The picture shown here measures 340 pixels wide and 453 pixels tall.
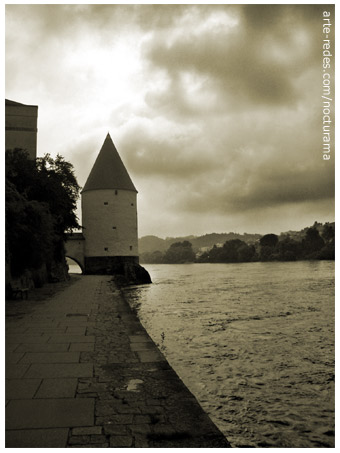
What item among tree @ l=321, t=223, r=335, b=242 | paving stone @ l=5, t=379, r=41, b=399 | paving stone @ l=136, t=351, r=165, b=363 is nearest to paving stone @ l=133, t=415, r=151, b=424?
paving stone @ l=5, t=379, r=41, b=399

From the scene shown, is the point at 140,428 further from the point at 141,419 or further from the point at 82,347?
the point at 82,347

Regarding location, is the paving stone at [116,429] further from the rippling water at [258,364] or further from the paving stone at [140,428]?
the rippling water at [258,364]

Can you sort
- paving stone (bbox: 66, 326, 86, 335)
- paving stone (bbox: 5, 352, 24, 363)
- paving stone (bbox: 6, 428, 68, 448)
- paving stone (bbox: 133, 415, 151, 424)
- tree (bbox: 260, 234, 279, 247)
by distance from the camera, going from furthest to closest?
tree (bbox: 260, 234, 279, 247) → paving stone (bbox: 66, 326, 86, 335) → paving stone (bbox: 5, 352, 24, 363) → paving stone (bbox: 133, 415, 151, 424) → paving stone (bbox: 6, 428, 68, 448)

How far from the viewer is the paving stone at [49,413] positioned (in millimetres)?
3320

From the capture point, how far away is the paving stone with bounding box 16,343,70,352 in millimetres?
5930

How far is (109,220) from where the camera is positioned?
35844 mm

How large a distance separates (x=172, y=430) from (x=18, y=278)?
1245 cm

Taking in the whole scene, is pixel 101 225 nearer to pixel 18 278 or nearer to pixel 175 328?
pixel 18 278

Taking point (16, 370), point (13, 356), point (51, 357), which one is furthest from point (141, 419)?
point (13, 356)

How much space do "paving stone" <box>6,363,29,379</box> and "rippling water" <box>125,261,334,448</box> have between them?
218 centimetres

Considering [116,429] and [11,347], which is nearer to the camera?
[116,429]

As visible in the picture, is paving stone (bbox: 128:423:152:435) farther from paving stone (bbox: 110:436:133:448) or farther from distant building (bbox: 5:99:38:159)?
distant building (bbox: 5:99:38:159)

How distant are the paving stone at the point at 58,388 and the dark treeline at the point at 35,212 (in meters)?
6.57

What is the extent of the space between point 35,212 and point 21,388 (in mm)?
9351
